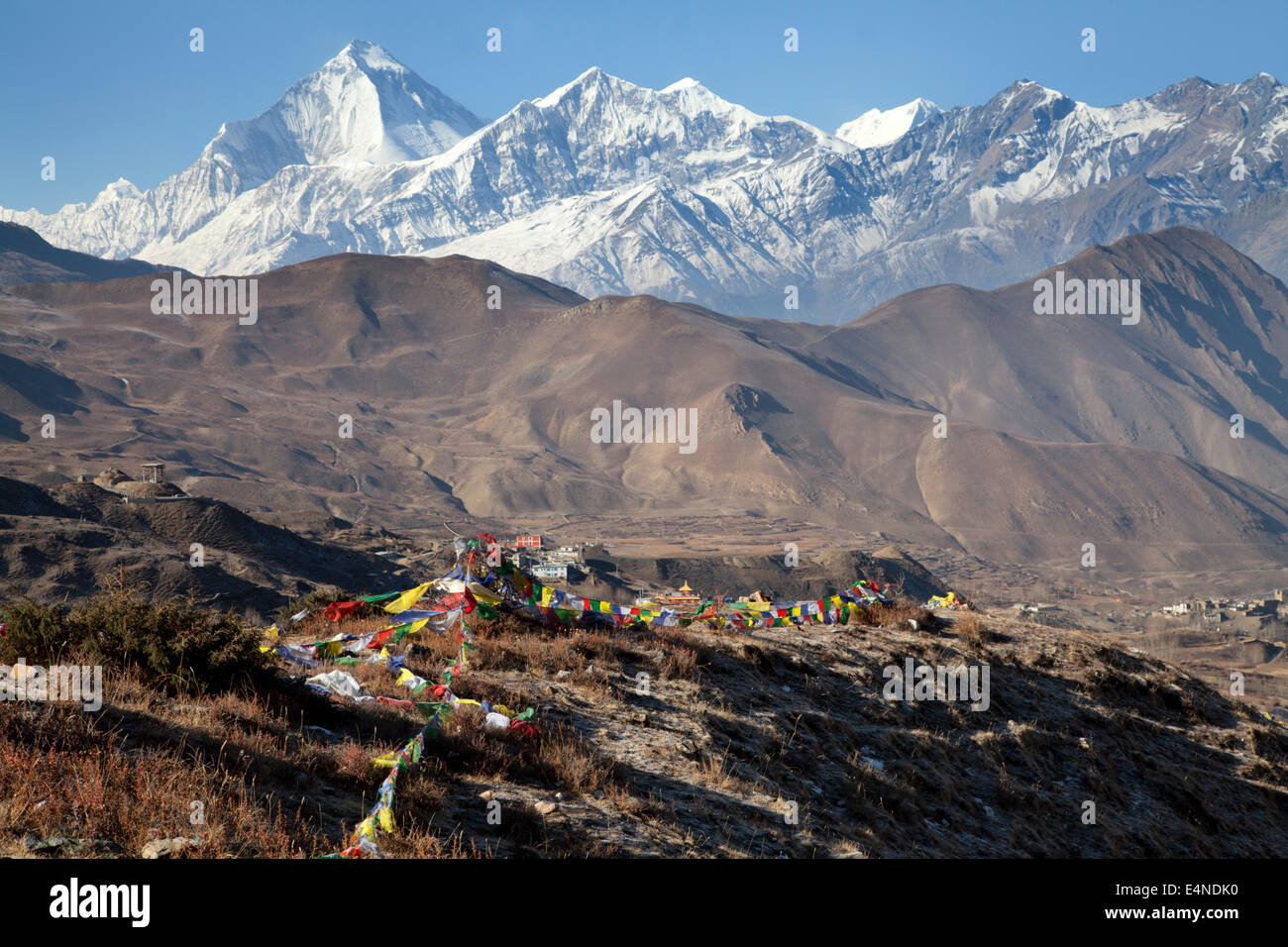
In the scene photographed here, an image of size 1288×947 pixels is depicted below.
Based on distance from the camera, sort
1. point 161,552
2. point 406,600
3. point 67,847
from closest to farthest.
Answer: point 67,847, point 406,600, point 161,552

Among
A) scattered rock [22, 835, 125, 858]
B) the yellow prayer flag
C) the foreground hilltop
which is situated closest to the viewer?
scattered rock [22, 835, 125, 858]

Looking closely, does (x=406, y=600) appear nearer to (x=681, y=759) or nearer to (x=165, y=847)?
(x=681, y=759)

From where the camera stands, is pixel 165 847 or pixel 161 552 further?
pixel 161 552

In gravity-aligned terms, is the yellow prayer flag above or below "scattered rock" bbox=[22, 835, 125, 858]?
above

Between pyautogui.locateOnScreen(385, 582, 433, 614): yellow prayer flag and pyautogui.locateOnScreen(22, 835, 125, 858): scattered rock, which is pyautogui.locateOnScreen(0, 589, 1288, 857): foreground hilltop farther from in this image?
pyautogui.locateOnScreen(385, 582, 433, 614): yellow prayer flag

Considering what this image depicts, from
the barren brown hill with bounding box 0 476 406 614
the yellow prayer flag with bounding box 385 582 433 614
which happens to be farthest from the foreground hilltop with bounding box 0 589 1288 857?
the barren brown hill with bounding box 0 476 406 614

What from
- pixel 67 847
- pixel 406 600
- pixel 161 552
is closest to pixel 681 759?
pixel 67 847

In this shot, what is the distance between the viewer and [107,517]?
6631 cm

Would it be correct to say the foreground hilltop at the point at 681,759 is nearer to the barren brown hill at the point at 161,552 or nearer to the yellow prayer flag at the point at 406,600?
the yellow prayer flag at the point at 406,600

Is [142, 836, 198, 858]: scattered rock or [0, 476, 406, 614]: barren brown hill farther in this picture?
[0, 476, 406, 614]: barren brown hill

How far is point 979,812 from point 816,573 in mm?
89484
